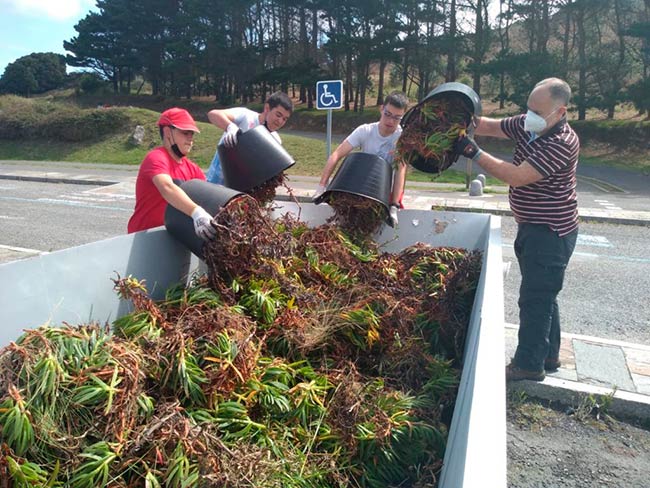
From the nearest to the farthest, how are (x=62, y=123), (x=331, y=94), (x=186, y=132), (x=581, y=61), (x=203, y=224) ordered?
(x=203, y=224) → (x=186, y=132) → (x=331, y=94) → (x=62, y=123) → (x=581, y=61)

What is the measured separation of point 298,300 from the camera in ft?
8.94

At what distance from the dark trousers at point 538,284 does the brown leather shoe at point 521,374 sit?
0.09 feet

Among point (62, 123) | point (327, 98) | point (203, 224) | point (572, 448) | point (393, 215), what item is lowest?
point (572, 448)

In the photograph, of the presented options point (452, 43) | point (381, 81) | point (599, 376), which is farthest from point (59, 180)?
point (381, 81)

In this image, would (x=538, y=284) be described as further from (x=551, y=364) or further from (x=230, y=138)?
(x=230, y=138)

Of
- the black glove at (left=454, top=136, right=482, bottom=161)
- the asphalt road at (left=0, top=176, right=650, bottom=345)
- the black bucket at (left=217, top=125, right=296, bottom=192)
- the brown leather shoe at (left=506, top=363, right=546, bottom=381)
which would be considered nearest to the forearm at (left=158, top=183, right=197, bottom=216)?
the black bucket at (left=217, top=125, right=296, bottom=192)

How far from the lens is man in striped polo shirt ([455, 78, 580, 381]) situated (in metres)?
3.12

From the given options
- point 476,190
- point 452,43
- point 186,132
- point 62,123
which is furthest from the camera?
point 452,43

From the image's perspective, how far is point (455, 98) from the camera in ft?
11.5

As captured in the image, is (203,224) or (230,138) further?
(230,138)

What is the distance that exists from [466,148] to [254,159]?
4.58 feet

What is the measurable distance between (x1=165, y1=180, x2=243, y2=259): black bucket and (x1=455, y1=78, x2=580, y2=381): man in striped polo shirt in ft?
5.14

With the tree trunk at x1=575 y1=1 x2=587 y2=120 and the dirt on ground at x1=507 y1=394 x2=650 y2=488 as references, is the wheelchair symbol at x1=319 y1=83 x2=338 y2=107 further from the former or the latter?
the tree trunk at x1=575 y1=1 x2=587 y2=120

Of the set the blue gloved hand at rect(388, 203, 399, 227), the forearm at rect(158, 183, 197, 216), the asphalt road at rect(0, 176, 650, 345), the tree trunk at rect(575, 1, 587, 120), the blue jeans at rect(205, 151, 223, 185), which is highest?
the tree trunk at rect(575, 1, 587, 120)
